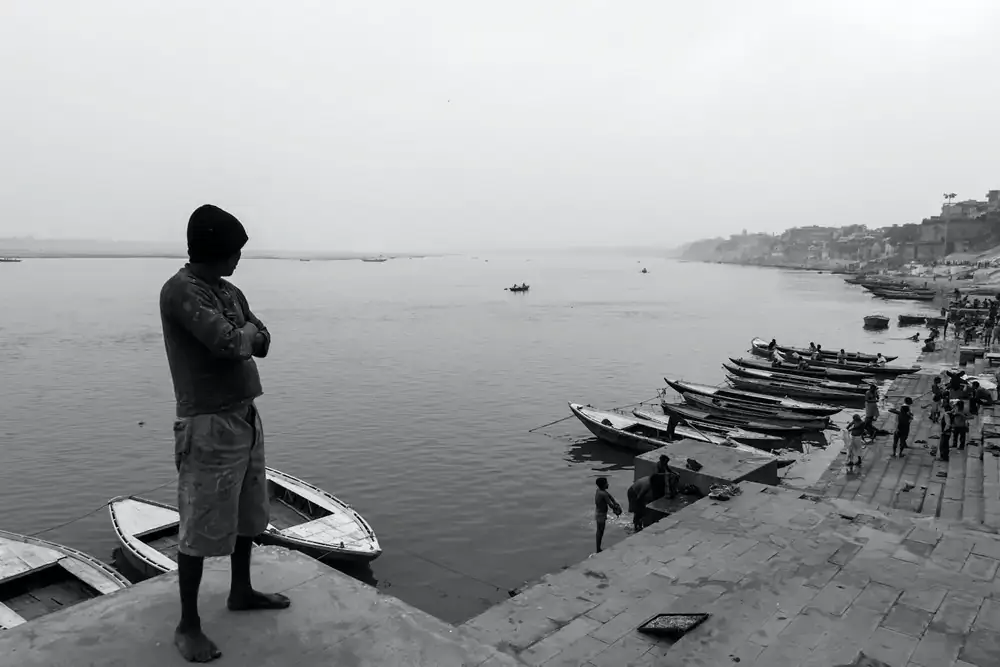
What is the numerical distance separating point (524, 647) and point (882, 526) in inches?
232

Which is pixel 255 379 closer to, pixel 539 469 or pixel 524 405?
pixel 539 469

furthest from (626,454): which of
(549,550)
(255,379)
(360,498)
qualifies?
(255,379)

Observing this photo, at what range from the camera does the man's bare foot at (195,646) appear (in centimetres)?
361

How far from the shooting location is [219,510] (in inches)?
148

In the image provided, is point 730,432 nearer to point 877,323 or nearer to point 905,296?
point 877,323

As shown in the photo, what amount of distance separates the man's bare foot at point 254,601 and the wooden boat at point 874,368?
39473mm

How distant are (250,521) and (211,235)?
181 centimetres

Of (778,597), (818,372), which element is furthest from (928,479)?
(818,372)

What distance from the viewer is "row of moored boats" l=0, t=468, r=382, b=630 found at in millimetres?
12148

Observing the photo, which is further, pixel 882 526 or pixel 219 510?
pixel 882 526

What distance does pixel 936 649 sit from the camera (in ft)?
19.9

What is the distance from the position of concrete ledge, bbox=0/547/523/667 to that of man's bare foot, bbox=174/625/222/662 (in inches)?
1.8

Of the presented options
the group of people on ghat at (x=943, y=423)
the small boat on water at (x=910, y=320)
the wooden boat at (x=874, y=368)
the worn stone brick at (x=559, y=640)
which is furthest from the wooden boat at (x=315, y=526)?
the small boat on water at (x=910, y=320)

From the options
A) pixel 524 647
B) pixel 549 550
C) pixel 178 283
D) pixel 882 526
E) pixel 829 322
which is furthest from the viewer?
pixel 829 322
